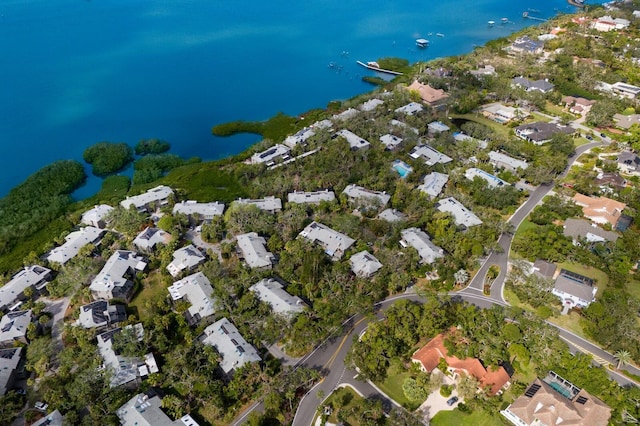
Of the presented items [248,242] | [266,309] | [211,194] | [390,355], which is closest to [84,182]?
[211,194]

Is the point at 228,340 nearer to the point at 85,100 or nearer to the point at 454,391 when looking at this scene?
the point at 454,391

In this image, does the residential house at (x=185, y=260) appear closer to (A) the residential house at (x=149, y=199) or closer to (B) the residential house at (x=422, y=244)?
(A) the residential house at (x=149, y=199)

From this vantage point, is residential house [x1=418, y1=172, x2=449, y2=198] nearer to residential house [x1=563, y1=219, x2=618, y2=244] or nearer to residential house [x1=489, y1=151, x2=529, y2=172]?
residential house [x1=489, y1=151, x2=529, y2=172]

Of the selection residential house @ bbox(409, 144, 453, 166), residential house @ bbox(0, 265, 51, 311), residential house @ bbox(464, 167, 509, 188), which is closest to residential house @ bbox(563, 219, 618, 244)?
residential house @ bbox(464, 167, 509, 188)

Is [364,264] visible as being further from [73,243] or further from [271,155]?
[73,243]

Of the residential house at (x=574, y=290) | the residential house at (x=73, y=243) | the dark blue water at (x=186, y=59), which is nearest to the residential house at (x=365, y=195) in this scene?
the residential house at (x=574, y=290)
